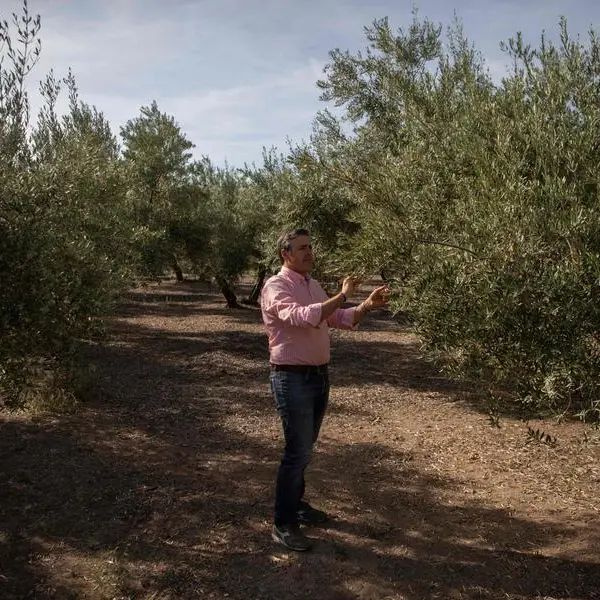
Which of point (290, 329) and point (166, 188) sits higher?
point (166, 188)

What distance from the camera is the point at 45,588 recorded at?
4.79 meters

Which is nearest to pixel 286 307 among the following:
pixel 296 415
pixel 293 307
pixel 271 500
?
pixel 293 307

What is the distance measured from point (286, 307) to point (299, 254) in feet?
1.87

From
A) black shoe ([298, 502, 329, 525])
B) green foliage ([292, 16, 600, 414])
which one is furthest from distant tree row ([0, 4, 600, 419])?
black shoe ([298, 502, 329, 525])

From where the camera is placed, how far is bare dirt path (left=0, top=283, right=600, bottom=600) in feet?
16.2

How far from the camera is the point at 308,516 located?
5855mm

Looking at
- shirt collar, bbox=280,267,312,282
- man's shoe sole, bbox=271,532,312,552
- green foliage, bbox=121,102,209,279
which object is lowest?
man's shoe sole, bbox=271,532,312,552

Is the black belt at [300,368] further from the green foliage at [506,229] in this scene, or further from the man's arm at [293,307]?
the green foliage at [506,229]

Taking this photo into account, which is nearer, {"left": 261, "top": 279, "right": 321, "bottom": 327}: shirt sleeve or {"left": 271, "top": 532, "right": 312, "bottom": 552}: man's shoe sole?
{"left": 261, "top": 279, "right": 321, "bottom": 327}: shirt sleeve

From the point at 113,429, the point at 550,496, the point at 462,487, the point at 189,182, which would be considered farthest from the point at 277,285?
the point at 189,182

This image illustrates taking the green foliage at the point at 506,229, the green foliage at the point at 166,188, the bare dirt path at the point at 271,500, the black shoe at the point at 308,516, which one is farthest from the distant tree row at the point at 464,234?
the green foliage at the point at 166,188

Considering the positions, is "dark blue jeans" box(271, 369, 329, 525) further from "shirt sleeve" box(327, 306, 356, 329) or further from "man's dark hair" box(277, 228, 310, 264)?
"man's dark hair" box(277, 228, 310, 264)

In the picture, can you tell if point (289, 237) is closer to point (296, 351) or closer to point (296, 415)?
point (296, 351)

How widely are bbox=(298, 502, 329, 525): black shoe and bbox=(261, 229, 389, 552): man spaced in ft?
2.60
